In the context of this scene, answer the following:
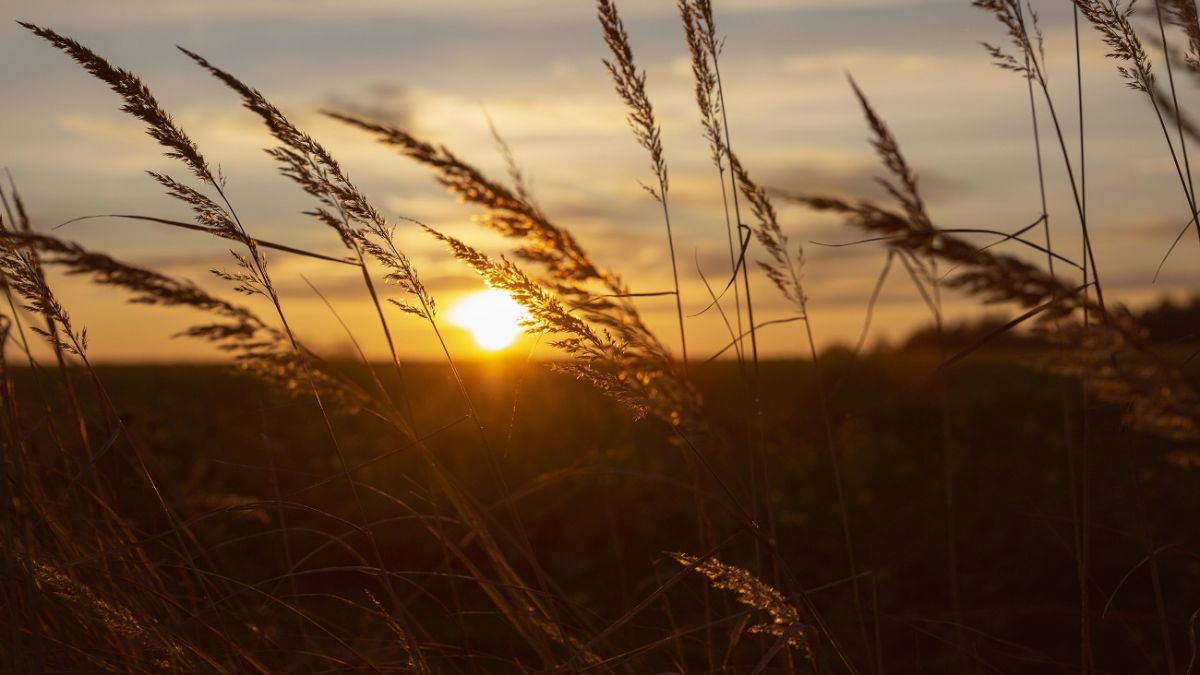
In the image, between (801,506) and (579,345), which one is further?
(801,506)

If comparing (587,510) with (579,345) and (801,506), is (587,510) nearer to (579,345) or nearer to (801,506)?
(801,506)

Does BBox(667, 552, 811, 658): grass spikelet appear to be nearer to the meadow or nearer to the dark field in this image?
the meadow

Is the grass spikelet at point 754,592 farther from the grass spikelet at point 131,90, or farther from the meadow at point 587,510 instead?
the grass spikelet at point 131,90

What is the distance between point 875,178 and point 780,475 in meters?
6.46

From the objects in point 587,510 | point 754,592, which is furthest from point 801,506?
point 754,592

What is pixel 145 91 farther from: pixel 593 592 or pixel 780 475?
pixel 780 475

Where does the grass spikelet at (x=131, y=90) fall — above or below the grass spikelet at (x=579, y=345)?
above

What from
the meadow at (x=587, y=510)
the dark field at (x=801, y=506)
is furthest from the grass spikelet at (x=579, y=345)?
the dark field at (x=801, y=506)

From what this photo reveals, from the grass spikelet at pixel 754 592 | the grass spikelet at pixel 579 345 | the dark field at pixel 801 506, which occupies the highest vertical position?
the grass spikelet at pixel 579 345

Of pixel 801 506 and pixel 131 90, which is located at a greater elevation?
pixel 131 90

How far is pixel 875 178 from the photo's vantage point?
253cm

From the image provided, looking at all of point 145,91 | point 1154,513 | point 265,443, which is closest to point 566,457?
point 1154,513

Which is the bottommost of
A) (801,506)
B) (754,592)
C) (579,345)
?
(801,506)

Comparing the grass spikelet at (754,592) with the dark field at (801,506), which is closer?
the grass spikelet at (754,592)
